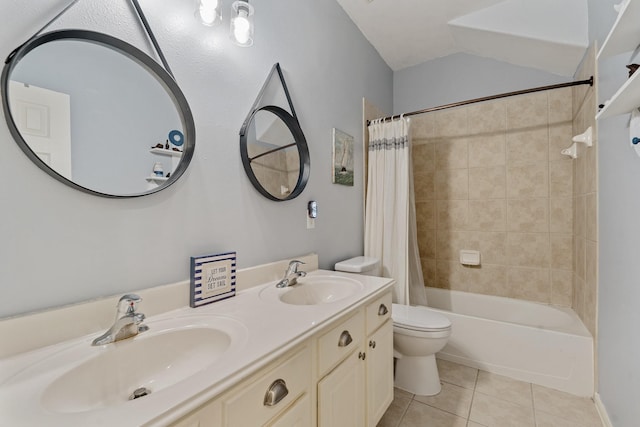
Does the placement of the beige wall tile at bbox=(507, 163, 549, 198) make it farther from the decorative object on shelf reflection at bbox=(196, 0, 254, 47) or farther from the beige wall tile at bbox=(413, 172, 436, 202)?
the decorative object on shelf reflection at bbox=(196, 0, 254, 47)

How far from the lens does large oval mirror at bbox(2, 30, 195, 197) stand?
0.74 meters

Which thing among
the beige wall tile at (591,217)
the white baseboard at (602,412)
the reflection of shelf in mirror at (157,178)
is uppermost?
the reflection of shelf in mirror at (157,178)

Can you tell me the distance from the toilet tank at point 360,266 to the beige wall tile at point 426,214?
3.43 feet

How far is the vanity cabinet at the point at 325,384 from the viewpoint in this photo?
65 cm

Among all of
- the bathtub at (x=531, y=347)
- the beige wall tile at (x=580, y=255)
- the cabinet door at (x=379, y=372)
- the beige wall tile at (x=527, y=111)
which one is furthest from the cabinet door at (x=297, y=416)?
the beige wall tile at (x=527, y=111)

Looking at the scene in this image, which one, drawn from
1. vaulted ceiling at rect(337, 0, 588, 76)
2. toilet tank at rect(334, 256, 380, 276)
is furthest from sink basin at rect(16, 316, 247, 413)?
vaulted ceiling at rect(337, 0, 588, 76)

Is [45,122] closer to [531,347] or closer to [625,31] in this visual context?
[625,31]

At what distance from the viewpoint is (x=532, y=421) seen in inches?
61.6

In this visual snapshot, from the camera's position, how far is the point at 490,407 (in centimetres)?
168

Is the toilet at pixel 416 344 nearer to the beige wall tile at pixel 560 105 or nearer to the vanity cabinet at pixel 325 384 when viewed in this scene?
the vanity cabinet at pixel 325 384

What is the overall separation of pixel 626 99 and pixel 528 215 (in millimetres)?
1693

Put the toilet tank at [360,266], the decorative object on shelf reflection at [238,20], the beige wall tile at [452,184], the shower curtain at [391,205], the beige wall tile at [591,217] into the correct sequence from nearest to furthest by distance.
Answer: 1. the decorative object on shelf reflection at [238,20]
2. the beige wall tile at [591,217]
3. the toilet tank at [360,266]
4. the shower curtain at [391,205]
5. the beige wall tile at [452,184]

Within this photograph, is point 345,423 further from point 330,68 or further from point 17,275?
point 330,68

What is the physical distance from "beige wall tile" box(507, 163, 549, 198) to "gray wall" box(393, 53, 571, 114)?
0.72 m
